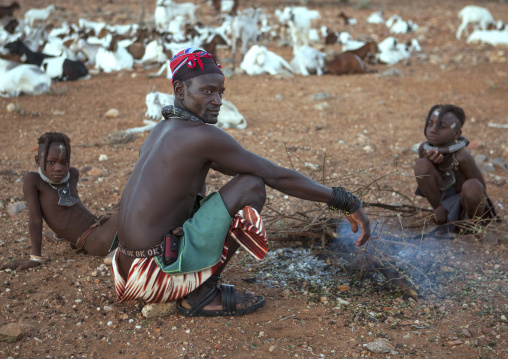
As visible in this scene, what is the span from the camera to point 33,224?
312cm

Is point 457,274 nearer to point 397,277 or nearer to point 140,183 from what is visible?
point 397,277

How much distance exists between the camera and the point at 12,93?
7.18 meters

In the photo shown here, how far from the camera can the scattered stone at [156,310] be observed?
2.59 meters

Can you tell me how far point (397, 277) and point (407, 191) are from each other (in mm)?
1703

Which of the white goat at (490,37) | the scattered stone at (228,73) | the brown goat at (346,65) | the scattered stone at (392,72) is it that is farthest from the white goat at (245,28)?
the white goat at (490,37)

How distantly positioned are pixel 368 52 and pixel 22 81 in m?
5.80

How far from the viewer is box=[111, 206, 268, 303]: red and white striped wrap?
244 cm

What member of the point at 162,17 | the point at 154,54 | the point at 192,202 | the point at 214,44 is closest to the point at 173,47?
the point at 154,54

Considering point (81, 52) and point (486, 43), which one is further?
point (486, 43)

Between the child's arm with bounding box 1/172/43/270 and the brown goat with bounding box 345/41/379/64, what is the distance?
7180 mm

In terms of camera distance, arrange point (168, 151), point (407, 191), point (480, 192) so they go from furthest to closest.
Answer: point (407, 191) → point (480, 192) → point (168, 151)

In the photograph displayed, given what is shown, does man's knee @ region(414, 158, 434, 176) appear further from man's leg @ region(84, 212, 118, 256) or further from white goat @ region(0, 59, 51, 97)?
white goat @ region(0, 59, 51, 97)

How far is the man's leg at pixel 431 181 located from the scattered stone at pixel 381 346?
1.58 meters

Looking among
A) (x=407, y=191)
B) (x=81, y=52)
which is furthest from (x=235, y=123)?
(x=81, y=52)
